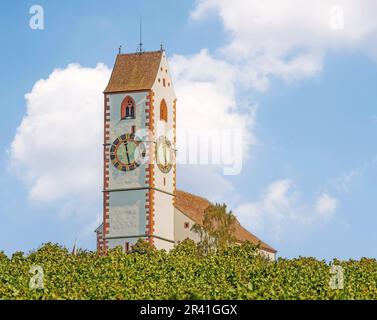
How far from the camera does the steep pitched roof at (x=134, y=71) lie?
10044 cm

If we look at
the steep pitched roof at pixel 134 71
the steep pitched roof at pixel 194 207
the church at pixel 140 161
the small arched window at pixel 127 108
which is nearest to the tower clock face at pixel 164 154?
the church at pixel 140 161

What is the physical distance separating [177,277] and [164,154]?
41.5 metres

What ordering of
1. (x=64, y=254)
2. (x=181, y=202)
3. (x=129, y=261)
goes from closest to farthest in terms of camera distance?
(x=129, y=261), (x=64, y=254), (x=181, y=202)

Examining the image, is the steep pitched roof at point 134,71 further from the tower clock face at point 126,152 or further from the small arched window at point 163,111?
the tower clock face at point 126,152

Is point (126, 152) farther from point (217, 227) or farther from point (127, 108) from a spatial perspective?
point (217, 227)

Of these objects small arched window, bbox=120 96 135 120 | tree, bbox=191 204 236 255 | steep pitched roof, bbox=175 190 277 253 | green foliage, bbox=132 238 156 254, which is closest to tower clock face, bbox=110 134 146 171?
small arched window, bbox=120 96 135 120

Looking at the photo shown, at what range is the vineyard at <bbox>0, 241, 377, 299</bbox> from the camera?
147 ft

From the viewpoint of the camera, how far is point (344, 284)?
2062 inches

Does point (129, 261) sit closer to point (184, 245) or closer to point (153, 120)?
point (184, 245)

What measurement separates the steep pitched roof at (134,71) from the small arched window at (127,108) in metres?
1.05

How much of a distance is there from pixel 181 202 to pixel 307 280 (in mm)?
51913

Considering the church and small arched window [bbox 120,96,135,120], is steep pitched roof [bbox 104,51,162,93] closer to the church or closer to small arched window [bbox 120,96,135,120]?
the church
